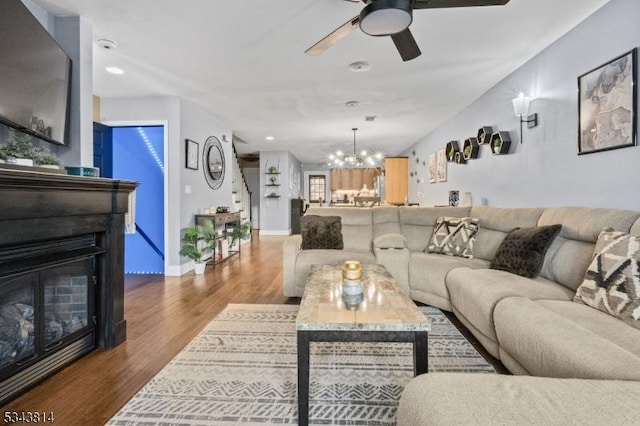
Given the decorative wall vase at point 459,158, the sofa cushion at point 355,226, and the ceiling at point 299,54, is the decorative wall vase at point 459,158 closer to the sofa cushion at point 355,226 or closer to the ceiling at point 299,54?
the ceiling at point 299,54

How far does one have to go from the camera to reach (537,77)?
3.36 metres

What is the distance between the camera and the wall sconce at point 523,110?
342cm

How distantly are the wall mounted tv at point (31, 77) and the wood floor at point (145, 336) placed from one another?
1556 millimetres

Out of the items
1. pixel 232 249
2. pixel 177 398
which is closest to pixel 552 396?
pixel 177 398

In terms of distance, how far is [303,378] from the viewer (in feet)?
4.90

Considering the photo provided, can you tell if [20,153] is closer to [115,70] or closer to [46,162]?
[46,162]

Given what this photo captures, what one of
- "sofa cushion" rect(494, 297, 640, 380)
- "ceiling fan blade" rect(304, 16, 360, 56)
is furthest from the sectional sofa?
"ceiling fan blade" rect(304, 16, 360, 56)

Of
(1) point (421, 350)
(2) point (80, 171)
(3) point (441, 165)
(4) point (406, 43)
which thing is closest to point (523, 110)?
(4) point (406, 43)

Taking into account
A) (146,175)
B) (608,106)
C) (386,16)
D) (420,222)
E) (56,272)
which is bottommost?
(56,272)

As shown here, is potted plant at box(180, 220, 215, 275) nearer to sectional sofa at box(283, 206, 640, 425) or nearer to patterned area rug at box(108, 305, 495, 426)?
sectional sofa at box(283, 206, 640, 425)

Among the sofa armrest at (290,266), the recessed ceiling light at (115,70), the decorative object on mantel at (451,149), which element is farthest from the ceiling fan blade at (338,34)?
the decorative object on mantel at (451,149)

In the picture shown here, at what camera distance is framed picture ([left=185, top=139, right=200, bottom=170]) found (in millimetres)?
4871

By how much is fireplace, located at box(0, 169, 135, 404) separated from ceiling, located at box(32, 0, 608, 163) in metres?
1.39

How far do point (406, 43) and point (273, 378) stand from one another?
95.4 inches
